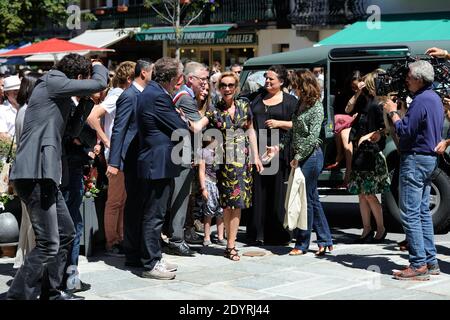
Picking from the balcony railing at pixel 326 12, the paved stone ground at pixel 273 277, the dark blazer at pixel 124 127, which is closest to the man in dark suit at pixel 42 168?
the paved stone ground at pixel 273 277

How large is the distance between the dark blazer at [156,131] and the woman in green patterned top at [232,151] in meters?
0.79

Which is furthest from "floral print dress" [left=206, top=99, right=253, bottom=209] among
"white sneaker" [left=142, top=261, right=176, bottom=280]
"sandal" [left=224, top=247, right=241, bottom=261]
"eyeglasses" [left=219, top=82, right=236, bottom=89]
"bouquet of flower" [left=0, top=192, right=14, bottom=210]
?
"bouquet of flower" [left=0, top=192, right=14, bottom=210]

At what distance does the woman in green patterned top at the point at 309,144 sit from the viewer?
7.95m

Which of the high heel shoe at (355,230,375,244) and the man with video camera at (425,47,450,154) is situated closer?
the man with video camera at (425,47,450,154)

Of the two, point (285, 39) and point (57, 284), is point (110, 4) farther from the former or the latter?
point (57, 284)

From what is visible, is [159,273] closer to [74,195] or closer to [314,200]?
[74,195]

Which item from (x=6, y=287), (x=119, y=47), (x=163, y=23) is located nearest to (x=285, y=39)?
(x=163, y=23)

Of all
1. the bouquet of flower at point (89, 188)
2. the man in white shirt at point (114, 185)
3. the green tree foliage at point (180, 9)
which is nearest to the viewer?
the man in white shirt at point (114, 185)

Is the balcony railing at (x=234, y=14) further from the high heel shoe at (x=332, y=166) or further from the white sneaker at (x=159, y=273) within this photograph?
the white sneaker at (x=159, y=273)

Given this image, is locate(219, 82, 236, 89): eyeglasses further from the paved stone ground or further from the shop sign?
the shop sign

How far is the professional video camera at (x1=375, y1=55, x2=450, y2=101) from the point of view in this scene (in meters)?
7.07

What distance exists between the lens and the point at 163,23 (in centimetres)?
2733

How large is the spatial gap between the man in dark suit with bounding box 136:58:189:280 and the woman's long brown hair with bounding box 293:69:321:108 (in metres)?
1.38

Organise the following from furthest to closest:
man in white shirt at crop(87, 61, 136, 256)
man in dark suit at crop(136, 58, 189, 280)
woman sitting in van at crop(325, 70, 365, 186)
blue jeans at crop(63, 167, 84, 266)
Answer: woman sitting in van at crop(325, 70, 365, 186), man in white shirt at crop(87, 61, 136, 256), man in dark suit at crop(136, 58, 189, 280), blue jeans at crop(63, 167, 84, 266)
